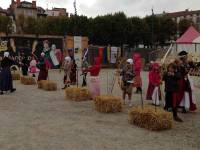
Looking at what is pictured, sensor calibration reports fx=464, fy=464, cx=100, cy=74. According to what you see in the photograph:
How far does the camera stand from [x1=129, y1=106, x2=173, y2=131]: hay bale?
9.94 meters

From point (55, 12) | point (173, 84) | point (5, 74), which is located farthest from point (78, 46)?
point (55, 12)

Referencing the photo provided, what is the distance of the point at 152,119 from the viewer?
1004cm

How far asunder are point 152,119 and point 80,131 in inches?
62.5

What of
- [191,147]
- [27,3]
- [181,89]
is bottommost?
[191,147]

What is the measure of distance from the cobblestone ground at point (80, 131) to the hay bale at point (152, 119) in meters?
0.18

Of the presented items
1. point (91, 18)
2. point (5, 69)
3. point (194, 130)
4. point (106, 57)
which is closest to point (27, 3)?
point (91, 18)

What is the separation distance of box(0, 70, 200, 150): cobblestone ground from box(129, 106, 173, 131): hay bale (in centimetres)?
18

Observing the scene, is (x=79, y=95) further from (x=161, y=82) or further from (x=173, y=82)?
(x=173, y=82)

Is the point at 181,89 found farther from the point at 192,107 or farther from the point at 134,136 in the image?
the point at 134,136

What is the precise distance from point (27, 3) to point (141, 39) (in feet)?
235

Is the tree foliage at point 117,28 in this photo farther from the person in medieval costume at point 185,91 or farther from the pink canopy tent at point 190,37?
the person in medieval costume at point 185,91

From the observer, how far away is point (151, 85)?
14.7 metres

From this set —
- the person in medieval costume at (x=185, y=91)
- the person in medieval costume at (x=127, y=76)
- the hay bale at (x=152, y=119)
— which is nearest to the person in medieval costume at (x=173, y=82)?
the person in medieval costume at (x=185, y=91)

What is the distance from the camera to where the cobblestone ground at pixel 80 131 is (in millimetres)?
8445
